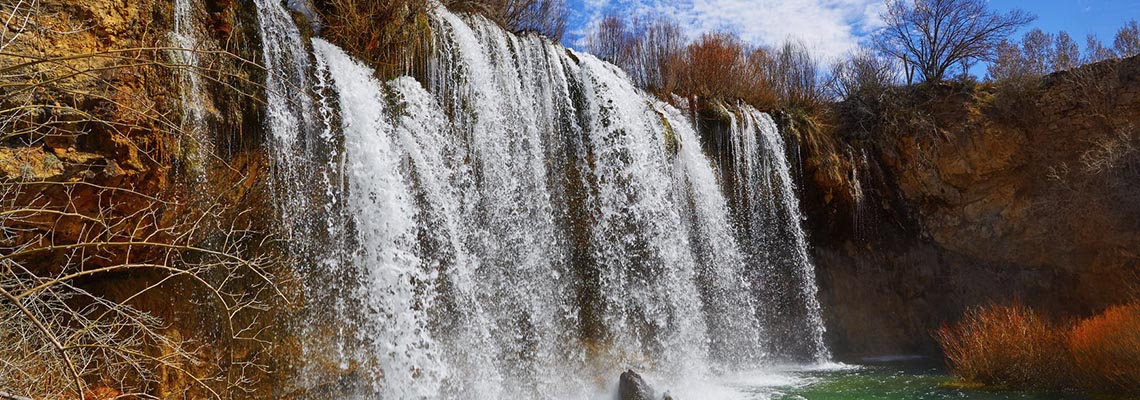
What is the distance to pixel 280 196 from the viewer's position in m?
6.97

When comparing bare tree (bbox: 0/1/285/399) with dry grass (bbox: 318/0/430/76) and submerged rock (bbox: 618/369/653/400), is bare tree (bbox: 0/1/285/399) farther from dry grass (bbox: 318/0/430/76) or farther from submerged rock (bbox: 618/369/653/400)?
submerged rock (bbox: 618/369/653/400)

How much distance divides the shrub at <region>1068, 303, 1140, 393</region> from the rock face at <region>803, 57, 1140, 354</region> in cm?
461

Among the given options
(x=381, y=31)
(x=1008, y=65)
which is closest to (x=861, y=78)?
(x=1008, y=65)

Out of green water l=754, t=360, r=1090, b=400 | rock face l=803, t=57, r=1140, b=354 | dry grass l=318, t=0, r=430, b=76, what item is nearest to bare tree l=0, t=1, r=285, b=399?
dry grass l=318, t=0, r=430, b=76

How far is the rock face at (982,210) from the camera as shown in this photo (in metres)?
12.6

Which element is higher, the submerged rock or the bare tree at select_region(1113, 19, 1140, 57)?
the bare tree at select_region(1113, 19, 1140, 57)

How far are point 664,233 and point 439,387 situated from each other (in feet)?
13.9

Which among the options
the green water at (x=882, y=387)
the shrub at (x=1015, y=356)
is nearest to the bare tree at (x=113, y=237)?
the green water at (x=882, y=387)

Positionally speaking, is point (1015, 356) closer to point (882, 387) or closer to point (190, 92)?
point (882, 387)

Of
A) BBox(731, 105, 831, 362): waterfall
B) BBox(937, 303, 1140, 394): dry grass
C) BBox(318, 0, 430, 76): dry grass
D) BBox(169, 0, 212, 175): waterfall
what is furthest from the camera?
BBox(731, 105, 831, 362): waterfall

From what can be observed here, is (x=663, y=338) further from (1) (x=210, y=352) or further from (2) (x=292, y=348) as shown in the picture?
(1) (x=210, y=352)

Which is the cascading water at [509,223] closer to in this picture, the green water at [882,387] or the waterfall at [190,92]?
the waterfall at [190,92]

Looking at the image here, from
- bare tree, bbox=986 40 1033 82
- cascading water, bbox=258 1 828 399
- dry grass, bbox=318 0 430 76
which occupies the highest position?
bare tree, bbox=986 40 1033 82

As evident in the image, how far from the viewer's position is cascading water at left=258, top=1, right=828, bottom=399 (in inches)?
282
